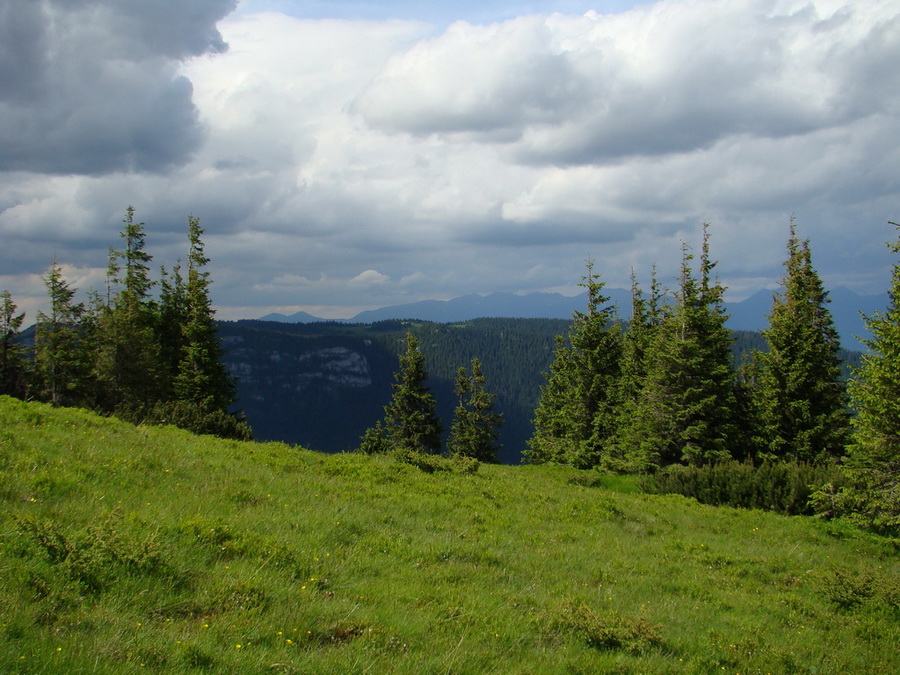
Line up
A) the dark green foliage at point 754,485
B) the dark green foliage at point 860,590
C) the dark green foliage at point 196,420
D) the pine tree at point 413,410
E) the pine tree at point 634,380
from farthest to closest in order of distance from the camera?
the pine tree at point 413,410 → the pine tree at point 634,380 → the dark green foliage at point 196,420 → the dark green foliage at point 754,485 → the dark green foliage at point 860,590

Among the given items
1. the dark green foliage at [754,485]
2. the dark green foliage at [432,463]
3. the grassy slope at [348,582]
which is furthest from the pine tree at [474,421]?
the grassy slope at [348,582]

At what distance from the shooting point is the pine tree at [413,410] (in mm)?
52344

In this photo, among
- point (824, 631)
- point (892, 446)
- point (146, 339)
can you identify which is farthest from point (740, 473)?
point (146, 339)

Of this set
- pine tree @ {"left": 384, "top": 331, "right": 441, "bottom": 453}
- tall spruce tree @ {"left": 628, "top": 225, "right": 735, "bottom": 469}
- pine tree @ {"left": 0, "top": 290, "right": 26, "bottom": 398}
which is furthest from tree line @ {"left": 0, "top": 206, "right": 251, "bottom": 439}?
tall spruce tree @ {"left": 628, "top": 225, "right": 735, "bottom": 469}

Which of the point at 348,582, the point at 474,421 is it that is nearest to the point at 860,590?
the point at 348,582

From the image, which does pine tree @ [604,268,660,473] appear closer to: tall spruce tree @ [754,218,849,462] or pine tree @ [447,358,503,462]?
tall spruce tree @ [754,218,849,462]

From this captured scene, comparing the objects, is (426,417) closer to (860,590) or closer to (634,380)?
(634,380)

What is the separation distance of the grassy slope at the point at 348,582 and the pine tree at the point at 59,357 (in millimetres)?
31327

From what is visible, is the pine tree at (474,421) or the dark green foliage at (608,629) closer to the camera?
the dark green foliage at (608,629)

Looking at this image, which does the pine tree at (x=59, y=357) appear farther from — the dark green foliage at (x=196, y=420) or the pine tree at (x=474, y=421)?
the pine tree at (x=474, y=421)

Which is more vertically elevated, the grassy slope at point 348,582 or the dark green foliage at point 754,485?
the grassy slope at point 348,582

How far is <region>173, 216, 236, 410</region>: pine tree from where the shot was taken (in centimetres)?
4000

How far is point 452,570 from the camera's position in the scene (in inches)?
346

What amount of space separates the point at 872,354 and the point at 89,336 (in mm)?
54560
